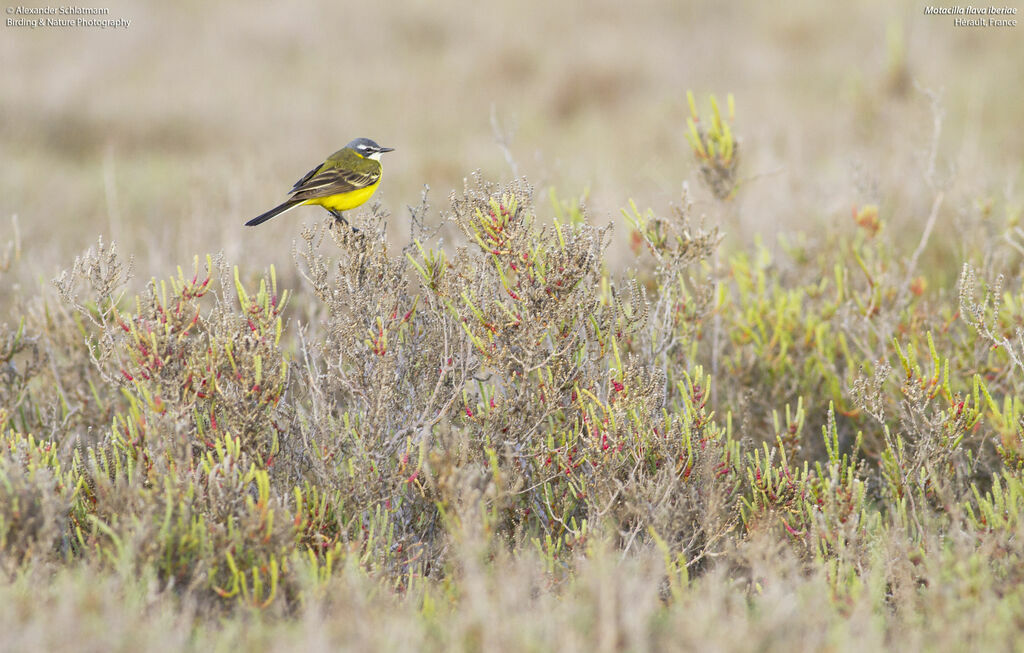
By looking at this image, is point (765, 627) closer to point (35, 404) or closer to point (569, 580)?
point (569, 580)

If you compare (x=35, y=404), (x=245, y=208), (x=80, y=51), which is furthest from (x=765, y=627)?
(x=80, y=51)

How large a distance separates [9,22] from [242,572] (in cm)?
1330

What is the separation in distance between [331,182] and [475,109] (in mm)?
8176

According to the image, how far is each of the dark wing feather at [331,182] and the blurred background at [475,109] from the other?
97cm

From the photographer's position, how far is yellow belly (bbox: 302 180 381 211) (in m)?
3.60

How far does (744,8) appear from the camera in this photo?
15039mm

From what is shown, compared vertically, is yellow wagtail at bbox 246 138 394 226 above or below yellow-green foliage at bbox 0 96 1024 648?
above

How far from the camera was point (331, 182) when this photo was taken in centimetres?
360

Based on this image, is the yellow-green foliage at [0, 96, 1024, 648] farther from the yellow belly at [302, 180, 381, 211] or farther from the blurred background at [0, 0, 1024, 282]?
the blurred background at [0, 0, 1024, 282]

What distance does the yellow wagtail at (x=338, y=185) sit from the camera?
356 centimetres

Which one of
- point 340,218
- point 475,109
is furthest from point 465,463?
point 475,109

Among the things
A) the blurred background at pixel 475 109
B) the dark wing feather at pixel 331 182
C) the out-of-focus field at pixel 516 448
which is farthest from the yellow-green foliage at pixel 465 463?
the blurred background at pixel 475 109

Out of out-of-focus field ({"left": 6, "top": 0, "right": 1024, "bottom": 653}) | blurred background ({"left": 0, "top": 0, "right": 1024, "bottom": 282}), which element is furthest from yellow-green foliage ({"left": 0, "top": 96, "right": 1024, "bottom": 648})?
blurred background ({"left": 0, "top": 0, "right": 1024, "bottom": 282})

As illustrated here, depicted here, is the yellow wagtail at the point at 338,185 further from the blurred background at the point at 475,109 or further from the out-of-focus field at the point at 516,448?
the blurred background at the point at 475,109
